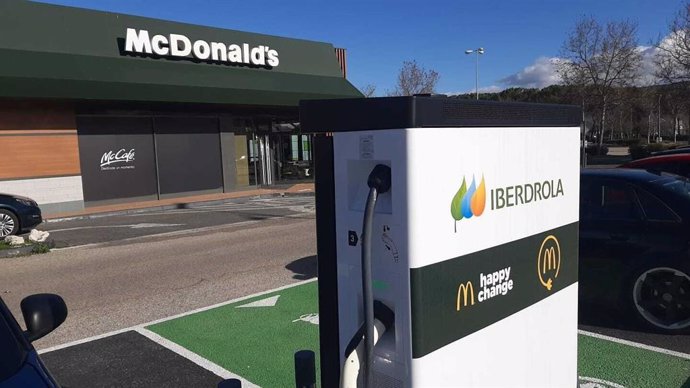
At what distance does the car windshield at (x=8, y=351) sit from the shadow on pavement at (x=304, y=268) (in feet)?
18.1

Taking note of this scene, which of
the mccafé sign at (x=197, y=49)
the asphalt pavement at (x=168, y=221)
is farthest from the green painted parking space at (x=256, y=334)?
the mccafé sign at (x=197, y=49)

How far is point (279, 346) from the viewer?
16.5 ft

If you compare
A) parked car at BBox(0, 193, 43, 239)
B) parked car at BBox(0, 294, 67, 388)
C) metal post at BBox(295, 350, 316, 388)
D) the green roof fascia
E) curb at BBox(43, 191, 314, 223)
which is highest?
the green roof fascia

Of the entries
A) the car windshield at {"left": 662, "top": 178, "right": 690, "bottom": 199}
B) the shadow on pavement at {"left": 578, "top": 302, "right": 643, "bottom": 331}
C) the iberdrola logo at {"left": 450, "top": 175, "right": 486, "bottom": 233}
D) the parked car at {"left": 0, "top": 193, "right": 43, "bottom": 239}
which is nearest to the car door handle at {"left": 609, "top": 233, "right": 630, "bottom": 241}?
the car windshield at {"left": 662, "top": 178, "right": 690, "bottom": 199}

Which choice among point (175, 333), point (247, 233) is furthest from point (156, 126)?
point (175, 333)

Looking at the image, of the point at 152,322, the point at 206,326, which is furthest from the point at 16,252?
the point at 206,326

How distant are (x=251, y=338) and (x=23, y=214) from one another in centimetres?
Result: 1053

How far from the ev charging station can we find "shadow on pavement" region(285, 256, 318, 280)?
5.36 metres

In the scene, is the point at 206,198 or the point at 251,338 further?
the point at 206,198

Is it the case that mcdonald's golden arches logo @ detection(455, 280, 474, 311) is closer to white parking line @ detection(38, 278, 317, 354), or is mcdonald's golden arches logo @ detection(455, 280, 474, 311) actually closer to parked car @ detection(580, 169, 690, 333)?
parked car @ detection(580, 169, 690, 333)

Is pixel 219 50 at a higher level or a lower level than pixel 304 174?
higher

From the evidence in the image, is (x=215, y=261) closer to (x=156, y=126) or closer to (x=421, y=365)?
(x=421, y=365)

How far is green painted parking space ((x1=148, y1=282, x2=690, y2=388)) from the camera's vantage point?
418cm

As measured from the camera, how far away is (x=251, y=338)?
5.29m
